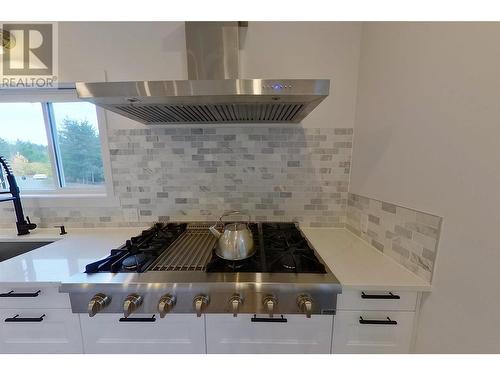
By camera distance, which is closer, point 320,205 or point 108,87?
point 108,87

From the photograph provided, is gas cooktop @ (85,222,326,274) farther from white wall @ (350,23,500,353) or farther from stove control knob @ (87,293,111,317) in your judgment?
white wall @ (350,23,500,353)

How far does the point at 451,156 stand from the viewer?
27.6 inches

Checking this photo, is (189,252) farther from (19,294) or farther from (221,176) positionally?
(19,294)

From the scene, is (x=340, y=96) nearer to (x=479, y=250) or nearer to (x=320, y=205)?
(x=320, y=205)

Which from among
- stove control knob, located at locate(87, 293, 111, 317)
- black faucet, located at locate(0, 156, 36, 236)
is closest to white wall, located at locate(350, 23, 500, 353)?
stove control knob, located at locate(87, 293, 111, 317)

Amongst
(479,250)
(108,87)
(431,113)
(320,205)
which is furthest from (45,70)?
(479,250)

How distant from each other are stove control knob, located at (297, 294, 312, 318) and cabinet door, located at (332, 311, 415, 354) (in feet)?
0.61

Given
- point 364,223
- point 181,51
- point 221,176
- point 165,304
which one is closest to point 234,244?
point 165,304

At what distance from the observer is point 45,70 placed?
4.05 ft

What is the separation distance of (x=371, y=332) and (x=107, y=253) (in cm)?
131

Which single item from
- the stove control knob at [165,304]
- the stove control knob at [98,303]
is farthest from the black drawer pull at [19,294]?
the stove control knob at [165,304]

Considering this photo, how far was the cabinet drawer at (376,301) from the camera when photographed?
81 centimetres

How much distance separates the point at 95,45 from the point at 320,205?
175 centimetres

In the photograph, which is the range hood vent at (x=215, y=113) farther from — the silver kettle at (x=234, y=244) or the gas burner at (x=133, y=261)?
the gas burner at (x=133, y=261)
